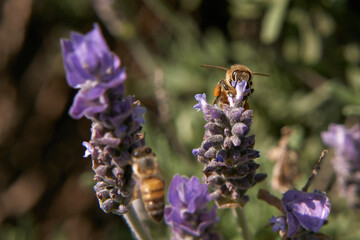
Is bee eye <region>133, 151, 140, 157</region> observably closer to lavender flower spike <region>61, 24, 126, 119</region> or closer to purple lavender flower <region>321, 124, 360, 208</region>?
lavender flower spike <region>61, 24, 126, 119</region>

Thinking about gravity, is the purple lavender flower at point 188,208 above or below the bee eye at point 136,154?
below

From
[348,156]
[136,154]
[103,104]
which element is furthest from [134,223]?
[348,156]

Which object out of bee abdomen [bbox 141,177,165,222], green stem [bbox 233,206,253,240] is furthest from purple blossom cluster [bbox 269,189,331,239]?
bee abdomen [bbox 141,177,165,222]

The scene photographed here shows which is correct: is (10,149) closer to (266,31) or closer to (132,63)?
(132,63)

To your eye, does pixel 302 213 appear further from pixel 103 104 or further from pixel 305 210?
pixel 103 104

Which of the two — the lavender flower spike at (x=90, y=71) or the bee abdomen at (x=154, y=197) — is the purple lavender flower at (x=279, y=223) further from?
the lavender flower spike at (x=90, y=71)

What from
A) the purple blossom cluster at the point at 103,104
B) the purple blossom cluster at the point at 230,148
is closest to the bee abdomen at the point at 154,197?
the purple blossom cluster at the point at 103,104
